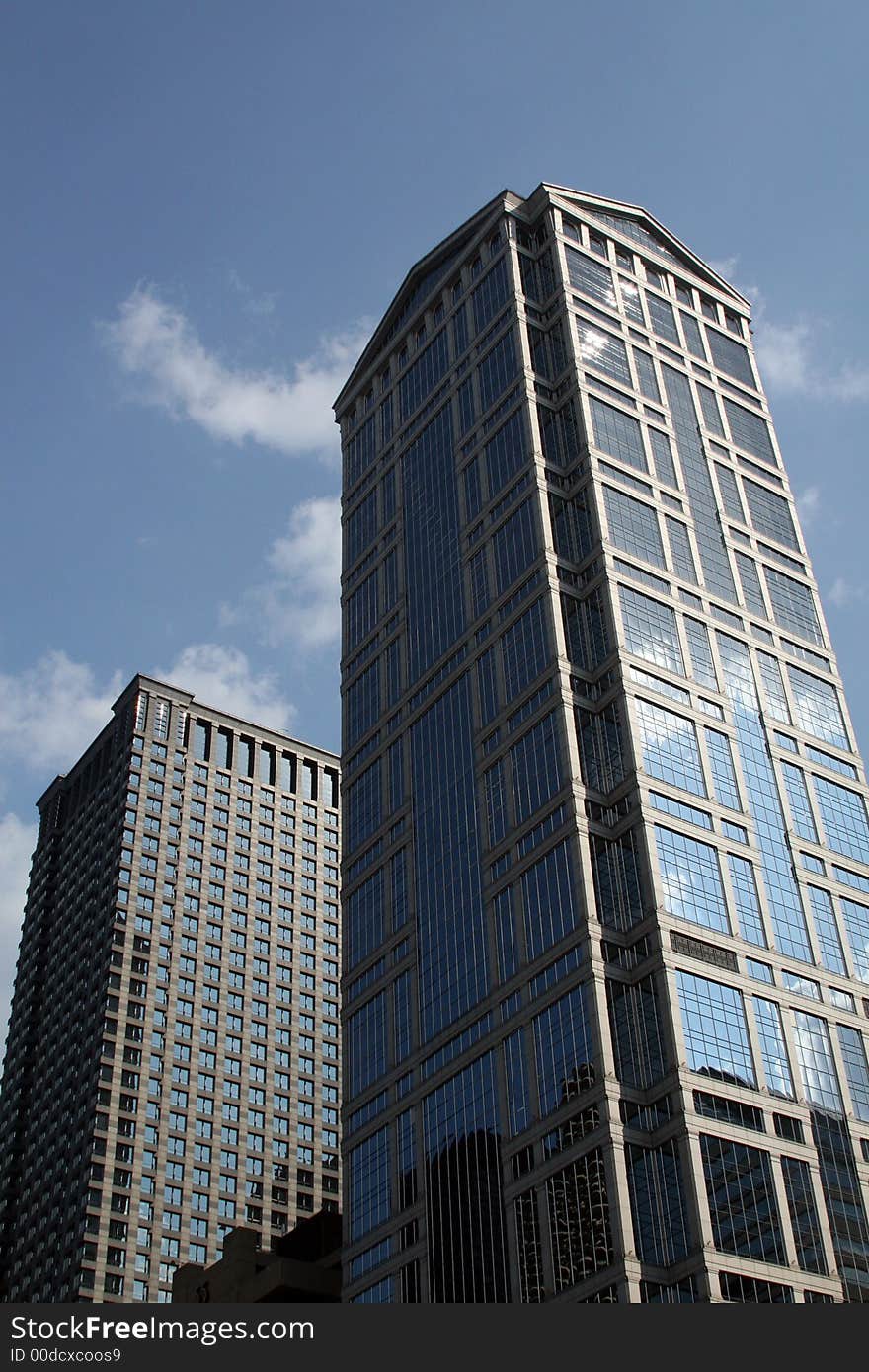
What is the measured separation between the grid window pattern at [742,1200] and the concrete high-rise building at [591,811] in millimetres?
180

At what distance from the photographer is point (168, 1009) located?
156 m

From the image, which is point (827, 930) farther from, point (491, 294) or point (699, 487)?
point (491, 294)

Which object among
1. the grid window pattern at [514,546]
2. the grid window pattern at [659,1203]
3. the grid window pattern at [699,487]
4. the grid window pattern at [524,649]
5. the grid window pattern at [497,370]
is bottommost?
the grid window pattern at [659,1203]

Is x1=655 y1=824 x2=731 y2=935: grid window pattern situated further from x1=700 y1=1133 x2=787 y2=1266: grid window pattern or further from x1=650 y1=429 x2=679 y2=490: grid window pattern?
x1=650 y1=429 x2=679 y2=490: grid window pattern

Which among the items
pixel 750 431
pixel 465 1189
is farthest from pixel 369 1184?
pixel 750 431

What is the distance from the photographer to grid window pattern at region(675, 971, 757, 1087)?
8631cm

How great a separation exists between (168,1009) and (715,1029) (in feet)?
267

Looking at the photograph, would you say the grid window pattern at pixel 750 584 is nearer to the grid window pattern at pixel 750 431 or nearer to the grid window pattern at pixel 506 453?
the grid window pattern at pixel 750 431

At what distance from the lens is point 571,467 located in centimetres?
11581

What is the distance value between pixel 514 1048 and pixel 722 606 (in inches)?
1528

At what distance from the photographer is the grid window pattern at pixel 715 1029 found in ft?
283

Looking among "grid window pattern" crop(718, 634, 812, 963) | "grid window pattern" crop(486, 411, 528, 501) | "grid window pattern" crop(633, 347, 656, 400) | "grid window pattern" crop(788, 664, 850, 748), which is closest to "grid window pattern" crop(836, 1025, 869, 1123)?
"grid window pattern" crop(718, 634, 812, 963)

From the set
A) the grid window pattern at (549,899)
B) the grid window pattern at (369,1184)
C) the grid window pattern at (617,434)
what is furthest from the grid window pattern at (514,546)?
the grid window pattern at (369,1184)

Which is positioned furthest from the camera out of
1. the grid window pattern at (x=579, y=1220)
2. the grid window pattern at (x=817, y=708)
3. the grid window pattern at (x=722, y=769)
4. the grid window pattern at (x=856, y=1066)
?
the grid window pattern at (x=817, y=708)
